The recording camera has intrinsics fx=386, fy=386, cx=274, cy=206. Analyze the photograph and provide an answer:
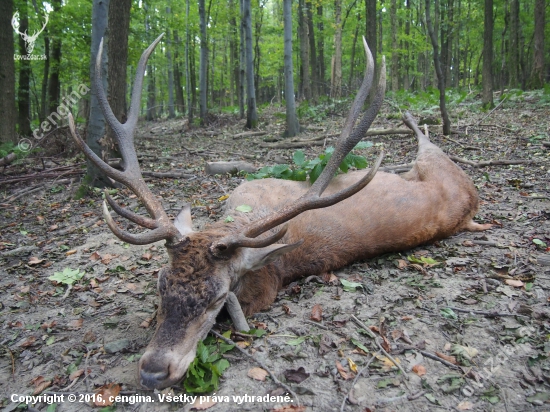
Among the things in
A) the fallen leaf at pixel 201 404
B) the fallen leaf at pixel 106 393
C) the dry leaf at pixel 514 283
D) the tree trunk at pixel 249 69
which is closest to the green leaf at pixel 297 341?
the fallen leaf at pixel 201 404

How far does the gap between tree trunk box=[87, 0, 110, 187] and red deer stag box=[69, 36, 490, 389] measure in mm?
2563

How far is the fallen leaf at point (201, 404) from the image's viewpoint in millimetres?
2270

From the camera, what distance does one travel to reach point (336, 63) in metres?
17.5

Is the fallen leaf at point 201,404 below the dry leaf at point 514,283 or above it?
below

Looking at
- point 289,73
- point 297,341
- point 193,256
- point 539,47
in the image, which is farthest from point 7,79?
point 539,47

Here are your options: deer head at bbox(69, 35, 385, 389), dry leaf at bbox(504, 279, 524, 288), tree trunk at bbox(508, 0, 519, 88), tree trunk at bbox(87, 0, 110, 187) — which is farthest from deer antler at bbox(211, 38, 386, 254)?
tree trunk at bbox(508, 0, 519, 88)

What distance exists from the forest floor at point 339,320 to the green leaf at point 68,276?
0.12ft

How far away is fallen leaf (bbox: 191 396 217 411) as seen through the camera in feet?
7.45

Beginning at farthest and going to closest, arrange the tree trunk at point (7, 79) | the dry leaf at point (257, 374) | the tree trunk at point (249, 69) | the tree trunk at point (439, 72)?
the tree trunk at point (249, 69), the tree trunk at point (7, 79), the tree trunk at point (439, 72), the dry leaf at point (257, 374)

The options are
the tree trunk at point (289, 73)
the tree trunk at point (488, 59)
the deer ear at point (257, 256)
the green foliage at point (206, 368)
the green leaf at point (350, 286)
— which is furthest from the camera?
the tree trunk at point (488, 59)

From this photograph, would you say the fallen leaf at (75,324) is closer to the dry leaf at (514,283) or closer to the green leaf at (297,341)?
the green leaf at (297,341)

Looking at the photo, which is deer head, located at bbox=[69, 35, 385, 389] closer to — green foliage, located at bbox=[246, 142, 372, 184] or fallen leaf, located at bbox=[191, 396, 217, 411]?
fallen leaf, located at bbox=[191, 396, 217, 411]

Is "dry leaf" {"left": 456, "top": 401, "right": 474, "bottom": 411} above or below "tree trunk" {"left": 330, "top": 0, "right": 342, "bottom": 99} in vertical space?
below

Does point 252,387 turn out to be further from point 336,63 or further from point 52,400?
point 336,63
